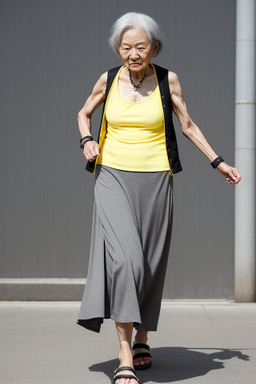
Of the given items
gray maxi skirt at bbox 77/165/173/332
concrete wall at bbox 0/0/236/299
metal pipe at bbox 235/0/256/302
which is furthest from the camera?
concrete wall at bbox 0/0/236/299

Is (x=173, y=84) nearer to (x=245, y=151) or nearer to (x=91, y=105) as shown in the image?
(x=91, y=105)

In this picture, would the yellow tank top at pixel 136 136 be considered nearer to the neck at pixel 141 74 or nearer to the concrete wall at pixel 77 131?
the neck at pixel 141 74

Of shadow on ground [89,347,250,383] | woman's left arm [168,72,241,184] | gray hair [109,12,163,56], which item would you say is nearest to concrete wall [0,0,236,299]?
shadow on ground [89,347,250,383]

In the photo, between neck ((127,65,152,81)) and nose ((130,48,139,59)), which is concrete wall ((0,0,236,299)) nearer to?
neck ((127,65,152,81))

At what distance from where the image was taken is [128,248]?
380 cm

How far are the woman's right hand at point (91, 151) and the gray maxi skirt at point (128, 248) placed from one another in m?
0.13

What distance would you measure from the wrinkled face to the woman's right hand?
0.46 metres

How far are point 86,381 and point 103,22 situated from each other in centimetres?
337

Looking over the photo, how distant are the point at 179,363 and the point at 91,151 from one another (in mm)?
1362

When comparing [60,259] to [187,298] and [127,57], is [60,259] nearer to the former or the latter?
[187,298]

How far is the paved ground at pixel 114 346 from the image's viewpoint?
13.3 feet

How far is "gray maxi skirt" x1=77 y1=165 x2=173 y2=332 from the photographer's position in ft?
12.4

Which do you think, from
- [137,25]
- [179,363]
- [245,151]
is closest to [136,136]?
[137,25]

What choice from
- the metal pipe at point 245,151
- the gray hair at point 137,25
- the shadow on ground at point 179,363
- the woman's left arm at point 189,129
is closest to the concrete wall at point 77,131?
the metal pipe at point 245,151
